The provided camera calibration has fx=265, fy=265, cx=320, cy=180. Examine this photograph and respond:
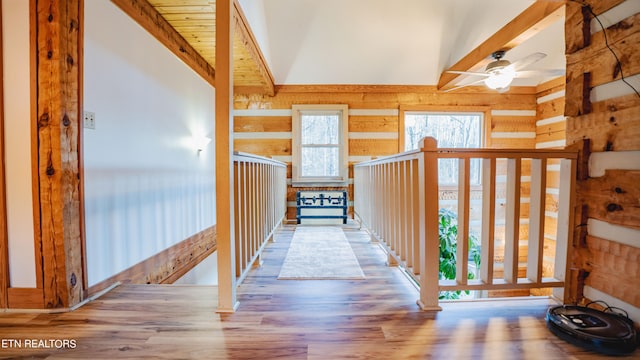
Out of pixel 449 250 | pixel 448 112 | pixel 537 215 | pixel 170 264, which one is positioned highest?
pixel 448 112

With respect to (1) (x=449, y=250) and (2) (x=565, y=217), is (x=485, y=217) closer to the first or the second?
(2) (x=565, y=217)

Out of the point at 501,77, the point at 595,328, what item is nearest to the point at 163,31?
the point at 501,77

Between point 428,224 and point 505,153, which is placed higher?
point 505,153

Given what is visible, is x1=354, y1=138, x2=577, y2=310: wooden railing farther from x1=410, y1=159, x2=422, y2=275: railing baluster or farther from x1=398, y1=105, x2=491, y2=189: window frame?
x1=398, y1=105, x2=491, y2=189: window frame

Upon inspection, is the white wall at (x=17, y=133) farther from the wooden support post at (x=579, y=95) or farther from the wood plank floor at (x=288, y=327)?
the wooden support post at (x=579, y=95)

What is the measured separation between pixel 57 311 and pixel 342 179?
10.9ft

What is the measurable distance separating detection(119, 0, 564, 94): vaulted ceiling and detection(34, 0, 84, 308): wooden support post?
1000 mm

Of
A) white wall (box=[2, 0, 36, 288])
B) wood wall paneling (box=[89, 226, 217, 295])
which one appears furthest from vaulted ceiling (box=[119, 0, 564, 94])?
wood wall paneling (box=[89, 226, 217, 295])

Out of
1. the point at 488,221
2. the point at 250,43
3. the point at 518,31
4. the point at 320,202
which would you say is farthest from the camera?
the point at 320,202

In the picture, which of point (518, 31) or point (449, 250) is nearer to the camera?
point (518, 31)

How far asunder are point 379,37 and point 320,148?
68.7 inches

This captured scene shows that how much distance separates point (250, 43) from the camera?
8.18 ft

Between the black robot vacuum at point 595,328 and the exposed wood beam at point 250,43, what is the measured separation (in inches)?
97.4

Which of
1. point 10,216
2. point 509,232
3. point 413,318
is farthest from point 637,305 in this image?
point 10,216
